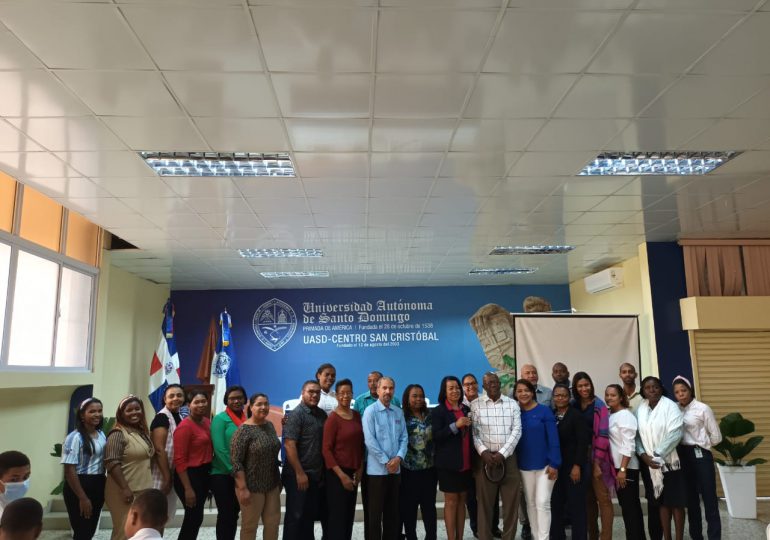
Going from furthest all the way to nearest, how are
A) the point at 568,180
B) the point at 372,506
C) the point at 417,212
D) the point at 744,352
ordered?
the point at 744,352, the point at 417,212, the point at 568,180, the point at 372,506

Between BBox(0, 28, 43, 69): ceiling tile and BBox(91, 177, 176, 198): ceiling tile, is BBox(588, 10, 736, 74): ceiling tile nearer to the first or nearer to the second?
BBox(0, 28, 43, 69): ceiling tile

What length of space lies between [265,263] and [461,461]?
467 cm

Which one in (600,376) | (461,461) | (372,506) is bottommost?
(372,506)

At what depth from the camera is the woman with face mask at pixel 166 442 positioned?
401 cm

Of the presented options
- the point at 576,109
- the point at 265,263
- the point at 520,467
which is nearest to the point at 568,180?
the point at 576,109

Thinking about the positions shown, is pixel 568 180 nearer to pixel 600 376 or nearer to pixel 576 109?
pixel 576 109

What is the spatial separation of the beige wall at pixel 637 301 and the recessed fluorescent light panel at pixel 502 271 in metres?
1.12

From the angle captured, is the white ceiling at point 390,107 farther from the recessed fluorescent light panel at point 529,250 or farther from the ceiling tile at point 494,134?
the recessed fluorescent light panel at point 529,250

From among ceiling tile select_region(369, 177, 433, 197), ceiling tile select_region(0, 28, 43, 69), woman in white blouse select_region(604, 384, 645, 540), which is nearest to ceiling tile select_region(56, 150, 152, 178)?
ceiling tile select_region(0, 28, 43, 69)

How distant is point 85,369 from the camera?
681 centimetres

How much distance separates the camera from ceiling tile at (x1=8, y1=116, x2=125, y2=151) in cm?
367

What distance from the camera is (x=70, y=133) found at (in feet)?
12.6

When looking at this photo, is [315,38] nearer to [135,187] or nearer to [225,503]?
[135,187]

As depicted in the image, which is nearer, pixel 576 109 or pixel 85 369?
pixel 576 109
